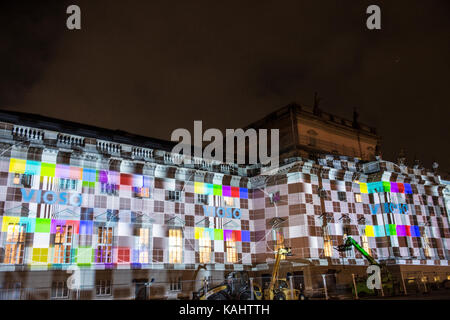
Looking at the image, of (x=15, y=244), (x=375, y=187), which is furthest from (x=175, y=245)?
(x=375, y=187)

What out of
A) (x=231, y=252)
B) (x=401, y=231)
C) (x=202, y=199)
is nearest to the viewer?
(x=202, y=199)

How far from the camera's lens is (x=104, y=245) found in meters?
23.4

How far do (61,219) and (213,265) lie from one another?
996 centimetres

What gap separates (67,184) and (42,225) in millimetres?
2651

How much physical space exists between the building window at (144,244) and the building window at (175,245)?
1527 millimetres

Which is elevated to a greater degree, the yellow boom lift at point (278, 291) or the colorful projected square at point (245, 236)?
the colorful projected square at point (245, 236)

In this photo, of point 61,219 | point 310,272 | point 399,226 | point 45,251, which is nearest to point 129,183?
point 61,219

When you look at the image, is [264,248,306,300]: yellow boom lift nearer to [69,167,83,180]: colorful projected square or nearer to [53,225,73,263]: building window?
[53,225,73,263]: building window

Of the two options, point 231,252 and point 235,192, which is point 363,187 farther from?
point 231,252

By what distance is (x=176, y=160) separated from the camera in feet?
90.9

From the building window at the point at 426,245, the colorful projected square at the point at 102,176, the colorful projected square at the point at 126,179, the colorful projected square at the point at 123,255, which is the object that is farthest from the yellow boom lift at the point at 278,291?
the building window at the point at 426,245

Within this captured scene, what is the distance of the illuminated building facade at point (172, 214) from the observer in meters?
21.8

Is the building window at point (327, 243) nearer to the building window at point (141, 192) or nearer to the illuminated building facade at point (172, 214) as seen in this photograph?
the illuminated building facade at point (172, 214)

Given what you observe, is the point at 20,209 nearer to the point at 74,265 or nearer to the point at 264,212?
the point at 74,265
